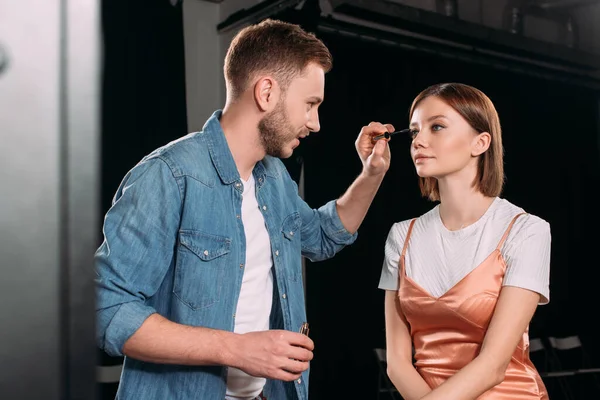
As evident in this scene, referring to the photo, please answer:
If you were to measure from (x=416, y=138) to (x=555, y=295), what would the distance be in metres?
5.24

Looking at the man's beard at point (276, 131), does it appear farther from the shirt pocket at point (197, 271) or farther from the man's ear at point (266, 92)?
Result: the shirt pocket at point (197, 271)

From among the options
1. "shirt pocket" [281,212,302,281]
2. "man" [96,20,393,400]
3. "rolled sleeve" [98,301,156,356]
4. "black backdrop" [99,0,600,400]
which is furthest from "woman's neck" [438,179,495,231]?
"black backdrop" [99,0,600,400]

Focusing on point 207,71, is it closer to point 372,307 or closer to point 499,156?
point 372,307

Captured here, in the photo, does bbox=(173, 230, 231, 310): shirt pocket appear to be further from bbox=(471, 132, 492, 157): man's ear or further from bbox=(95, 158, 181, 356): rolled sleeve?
bbox=(471, 132, 492, 157): man's ear

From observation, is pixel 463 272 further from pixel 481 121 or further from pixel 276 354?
pixel 276 354

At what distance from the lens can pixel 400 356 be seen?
1.72 m

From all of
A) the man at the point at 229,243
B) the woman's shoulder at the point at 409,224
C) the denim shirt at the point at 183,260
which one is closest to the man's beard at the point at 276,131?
the man at the point at 229,243

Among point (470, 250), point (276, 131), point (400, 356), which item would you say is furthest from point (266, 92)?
point (400, 356)

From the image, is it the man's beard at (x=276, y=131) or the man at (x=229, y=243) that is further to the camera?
the man's beard at (x=276, y=131)

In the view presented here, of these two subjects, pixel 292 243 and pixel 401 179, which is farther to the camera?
pixel 401 179

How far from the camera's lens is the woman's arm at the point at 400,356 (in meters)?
1.65

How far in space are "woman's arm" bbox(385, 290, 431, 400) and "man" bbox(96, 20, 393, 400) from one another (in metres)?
0.24

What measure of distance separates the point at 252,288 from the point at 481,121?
2.34 feet

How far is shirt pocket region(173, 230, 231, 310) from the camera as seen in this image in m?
1.48
